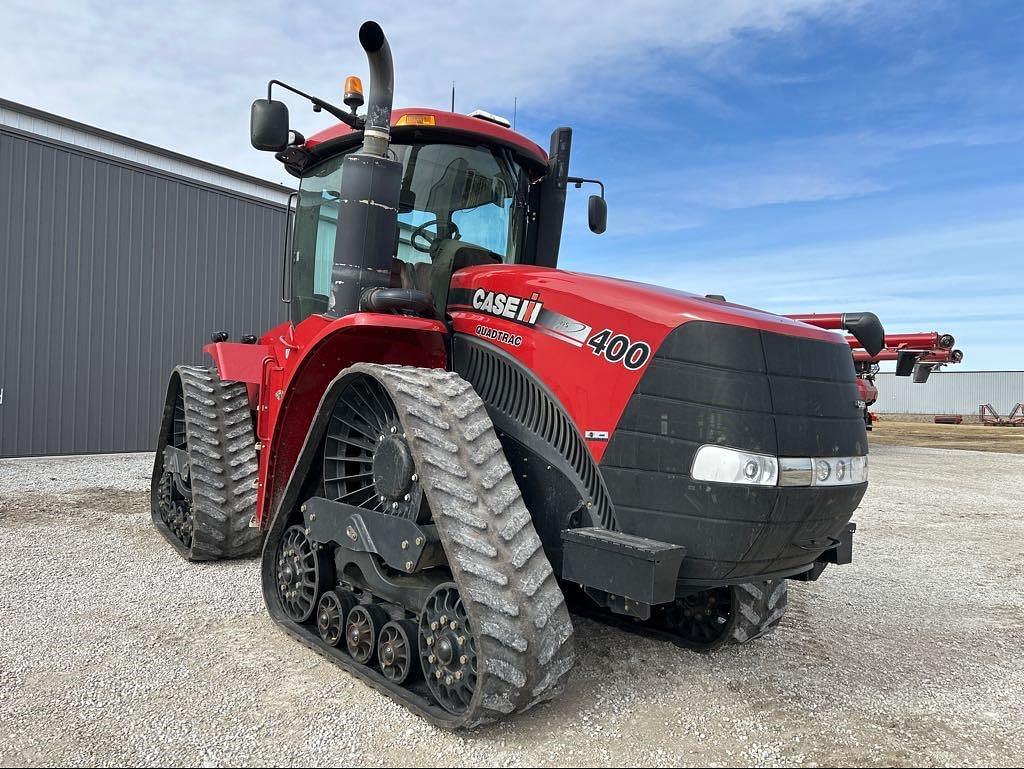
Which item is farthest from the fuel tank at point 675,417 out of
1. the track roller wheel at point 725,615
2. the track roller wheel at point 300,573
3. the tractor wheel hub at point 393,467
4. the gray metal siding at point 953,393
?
the gray metal siding at point 953,393

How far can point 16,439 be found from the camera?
34.6 ft

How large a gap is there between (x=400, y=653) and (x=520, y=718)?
537 mm

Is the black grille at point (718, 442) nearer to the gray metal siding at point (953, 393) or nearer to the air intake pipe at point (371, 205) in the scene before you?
the air intake pipe at point (371, 205)

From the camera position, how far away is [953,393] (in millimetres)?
44875

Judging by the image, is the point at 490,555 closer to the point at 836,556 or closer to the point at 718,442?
the point at 718,442

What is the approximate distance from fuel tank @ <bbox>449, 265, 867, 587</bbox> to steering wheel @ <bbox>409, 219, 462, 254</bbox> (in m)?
0.80

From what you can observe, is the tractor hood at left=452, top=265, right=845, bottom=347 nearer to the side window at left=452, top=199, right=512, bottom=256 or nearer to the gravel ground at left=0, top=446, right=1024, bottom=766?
the side window at left=452, top=199, right=512, bottom=256

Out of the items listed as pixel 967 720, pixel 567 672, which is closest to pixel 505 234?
pixel 567 672

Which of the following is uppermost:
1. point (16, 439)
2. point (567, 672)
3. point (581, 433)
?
point (581, 433)

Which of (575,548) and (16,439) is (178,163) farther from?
(575,548)

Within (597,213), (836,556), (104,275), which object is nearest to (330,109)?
(597,213)

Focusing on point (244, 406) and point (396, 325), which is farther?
point (244, 406)

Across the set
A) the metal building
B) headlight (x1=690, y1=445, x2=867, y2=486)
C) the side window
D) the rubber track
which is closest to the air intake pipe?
the side window

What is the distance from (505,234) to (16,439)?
30.8 feet
